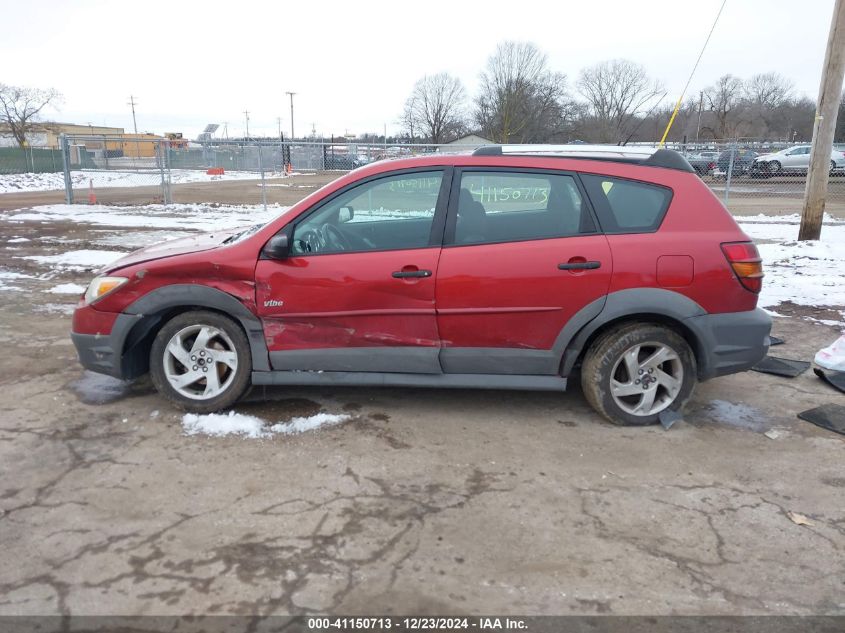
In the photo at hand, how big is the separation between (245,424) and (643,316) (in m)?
2.62

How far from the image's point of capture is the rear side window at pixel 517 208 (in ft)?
13.3

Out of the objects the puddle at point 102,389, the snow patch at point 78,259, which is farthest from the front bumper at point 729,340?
the snow patch at point 78,259

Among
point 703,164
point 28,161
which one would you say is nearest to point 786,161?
point 703,164

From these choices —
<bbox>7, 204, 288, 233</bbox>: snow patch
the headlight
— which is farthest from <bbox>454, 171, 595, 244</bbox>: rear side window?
<bbox>7, 204, 288, 233</bbox>: snow patch

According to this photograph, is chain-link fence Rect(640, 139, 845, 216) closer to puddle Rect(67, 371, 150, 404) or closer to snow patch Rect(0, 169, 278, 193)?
puddle Rect(67, 371, 150, 404)

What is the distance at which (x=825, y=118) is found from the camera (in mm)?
9734

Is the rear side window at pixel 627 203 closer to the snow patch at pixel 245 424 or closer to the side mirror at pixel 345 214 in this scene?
the side mirror at pixel 345 214

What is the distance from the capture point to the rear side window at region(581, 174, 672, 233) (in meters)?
4.02

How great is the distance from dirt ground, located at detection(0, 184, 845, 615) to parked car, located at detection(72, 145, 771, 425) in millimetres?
372

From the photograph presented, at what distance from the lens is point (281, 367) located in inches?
165

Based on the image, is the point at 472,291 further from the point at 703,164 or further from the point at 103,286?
the point at 703,164

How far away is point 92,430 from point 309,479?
5.22ft

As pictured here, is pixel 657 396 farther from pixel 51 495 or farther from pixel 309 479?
pixel 51 495

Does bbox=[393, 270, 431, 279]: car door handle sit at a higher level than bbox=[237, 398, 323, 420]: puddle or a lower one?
higher
